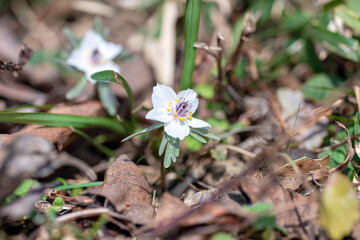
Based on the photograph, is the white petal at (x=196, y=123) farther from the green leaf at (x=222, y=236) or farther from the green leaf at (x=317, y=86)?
the green leaf at (x=317, y=86)

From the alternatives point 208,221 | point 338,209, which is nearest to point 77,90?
point 208,221

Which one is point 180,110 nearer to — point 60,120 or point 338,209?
point 60,120

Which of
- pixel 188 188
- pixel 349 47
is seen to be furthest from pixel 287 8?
pixel 188 188

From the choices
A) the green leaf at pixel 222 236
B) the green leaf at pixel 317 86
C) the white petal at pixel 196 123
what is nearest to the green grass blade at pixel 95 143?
the white petal at pixel 196 123

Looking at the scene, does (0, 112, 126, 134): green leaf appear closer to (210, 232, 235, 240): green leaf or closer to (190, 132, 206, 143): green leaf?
(190, 132, 206, 143): green leaf

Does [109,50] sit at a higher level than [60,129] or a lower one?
higher
